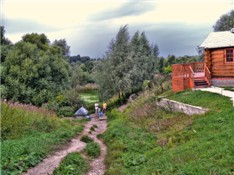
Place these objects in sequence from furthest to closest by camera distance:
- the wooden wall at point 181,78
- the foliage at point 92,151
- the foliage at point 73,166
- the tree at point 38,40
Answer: the tree at point 38,40
the wooden wall at point 181,78
the foliage at point 92,151
the foliage at point 73,166

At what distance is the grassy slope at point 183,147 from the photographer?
8.65m

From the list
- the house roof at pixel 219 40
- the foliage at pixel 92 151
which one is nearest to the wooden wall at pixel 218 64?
the house roof at pixel 219 40

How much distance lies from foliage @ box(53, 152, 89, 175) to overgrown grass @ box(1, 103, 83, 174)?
107 centimetres

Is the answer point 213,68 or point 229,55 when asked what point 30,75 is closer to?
point 213,68

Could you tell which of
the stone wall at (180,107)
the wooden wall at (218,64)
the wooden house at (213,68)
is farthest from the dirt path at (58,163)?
the wooden wall at (218,64)

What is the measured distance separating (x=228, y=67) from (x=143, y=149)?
13.2 meters

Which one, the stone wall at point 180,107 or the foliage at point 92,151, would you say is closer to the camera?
the foliage at point 92,151

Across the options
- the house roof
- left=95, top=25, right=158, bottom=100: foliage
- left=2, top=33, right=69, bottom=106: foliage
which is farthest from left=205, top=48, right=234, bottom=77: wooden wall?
left=2, top=33, right=69, bottom=106: foliage

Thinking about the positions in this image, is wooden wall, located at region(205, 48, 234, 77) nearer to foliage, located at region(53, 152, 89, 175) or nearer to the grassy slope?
the grassy slope

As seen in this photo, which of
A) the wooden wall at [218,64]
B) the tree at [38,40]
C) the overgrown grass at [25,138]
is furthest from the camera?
the tree at [38,40]

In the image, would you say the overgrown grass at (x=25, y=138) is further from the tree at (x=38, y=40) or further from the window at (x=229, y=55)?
the tree at (x=38, y=40)

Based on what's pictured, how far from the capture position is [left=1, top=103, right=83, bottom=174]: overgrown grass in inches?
429

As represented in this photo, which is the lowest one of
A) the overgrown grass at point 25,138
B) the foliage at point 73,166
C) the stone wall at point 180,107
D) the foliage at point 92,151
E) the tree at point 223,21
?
the foliage at point 92,151

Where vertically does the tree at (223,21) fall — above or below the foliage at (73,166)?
above
